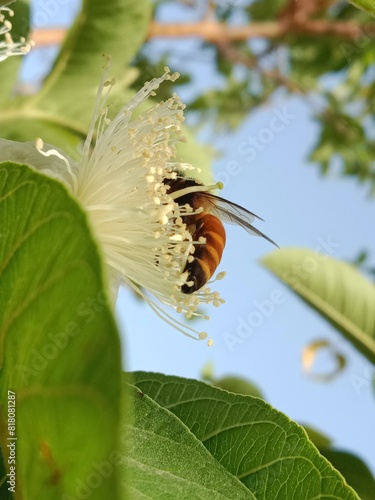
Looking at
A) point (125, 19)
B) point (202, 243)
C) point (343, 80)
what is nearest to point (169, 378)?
point (202, 243)

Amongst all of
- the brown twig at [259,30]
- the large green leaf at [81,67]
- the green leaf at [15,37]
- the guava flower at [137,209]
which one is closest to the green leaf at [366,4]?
the guava flower at [137,209]

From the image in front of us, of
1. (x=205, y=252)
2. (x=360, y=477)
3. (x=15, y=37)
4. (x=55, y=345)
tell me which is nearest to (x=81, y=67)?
(x=15, y=37)

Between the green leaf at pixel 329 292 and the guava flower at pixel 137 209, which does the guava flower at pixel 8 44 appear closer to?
the guava flower at pixel 137 209

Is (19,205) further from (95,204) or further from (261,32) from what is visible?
(261,32)

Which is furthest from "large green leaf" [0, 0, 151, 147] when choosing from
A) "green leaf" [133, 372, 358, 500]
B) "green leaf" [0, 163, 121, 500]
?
"green leaf" [0, 163, 121, 500]

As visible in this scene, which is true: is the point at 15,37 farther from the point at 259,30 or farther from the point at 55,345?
the point at 259,30

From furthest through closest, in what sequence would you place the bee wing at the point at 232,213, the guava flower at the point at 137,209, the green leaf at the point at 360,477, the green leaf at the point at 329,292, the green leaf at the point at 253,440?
the green leaf at the point at 329,292
the green leaf at the point at 360,477
the bee wing at the point at 232,213
the guava flower at the point at 137,209
the green leaf at the point at 253,440
